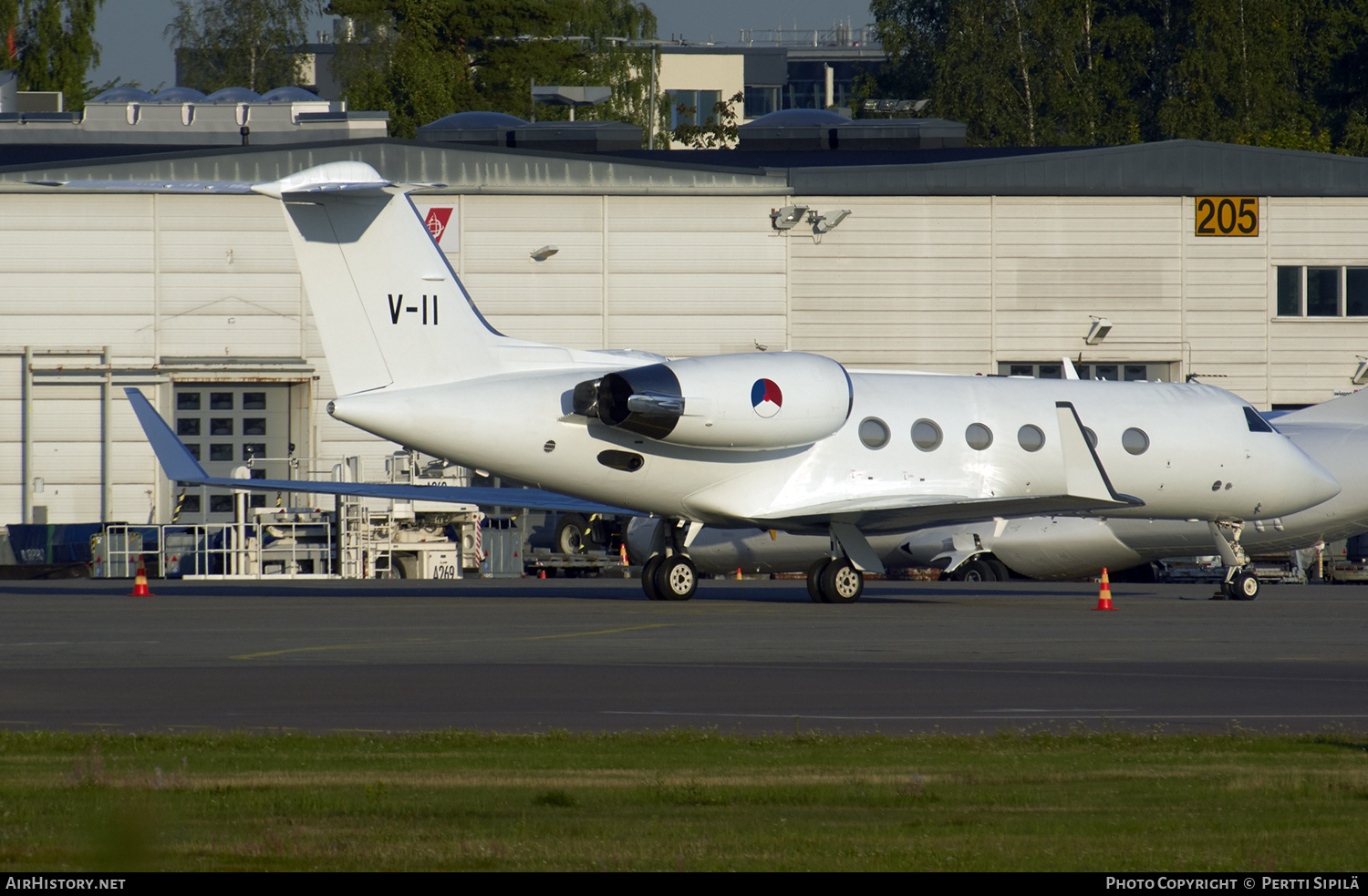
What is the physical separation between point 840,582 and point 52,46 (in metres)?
69.5

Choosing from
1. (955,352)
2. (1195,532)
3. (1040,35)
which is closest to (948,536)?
(1195,532)

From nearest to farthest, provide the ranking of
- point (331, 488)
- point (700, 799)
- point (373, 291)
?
point (700, 799)
point (373, 291)
point (331, 488)

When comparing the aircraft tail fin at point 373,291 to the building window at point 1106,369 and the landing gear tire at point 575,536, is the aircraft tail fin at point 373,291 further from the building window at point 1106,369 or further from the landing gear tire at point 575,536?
the building window at point 1106,369

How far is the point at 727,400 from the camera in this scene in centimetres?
2173

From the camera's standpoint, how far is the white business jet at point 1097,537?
103 ft

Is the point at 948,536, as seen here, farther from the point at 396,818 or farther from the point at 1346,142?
the point at 1346,142

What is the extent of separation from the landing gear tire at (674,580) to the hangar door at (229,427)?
22.0m

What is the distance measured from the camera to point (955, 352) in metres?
45.5

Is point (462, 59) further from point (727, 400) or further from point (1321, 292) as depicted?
point (727, 400)

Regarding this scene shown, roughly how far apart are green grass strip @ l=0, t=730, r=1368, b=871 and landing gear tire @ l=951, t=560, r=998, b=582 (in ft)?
82.6

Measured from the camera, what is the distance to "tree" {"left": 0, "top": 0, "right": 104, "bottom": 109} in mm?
80438

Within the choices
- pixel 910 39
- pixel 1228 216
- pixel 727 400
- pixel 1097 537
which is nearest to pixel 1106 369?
pixel 1228 216

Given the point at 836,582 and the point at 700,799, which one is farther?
the point at 836,582

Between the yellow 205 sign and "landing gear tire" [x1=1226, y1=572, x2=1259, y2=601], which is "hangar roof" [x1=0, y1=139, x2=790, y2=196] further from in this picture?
"landing gear tire" [x1=1226, y1=572, x2=1259, y2=601]
